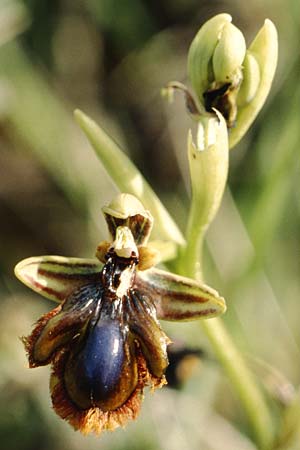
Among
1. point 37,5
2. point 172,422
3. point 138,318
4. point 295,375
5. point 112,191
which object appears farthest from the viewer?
point 37,5

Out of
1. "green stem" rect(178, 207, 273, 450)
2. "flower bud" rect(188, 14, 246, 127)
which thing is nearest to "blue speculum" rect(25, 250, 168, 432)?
"green stem" rect(178, 207, 273, 450)

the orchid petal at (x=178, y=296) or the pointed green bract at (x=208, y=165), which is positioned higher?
the pointed green bract at (x=208, y=165)

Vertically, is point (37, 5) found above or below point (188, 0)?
above

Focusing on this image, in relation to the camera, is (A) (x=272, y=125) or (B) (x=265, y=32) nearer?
(B) (x=265, y=32)

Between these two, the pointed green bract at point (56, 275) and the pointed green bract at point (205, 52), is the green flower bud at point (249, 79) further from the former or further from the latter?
the pointed green bract at point (56, 275)

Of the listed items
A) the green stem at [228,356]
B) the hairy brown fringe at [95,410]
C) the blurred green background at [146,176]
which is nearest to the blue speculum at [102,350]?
the hairy brown fringe at [95,410]

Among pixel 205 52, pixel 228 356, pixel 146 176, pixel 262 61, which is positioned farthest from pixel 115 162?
pixel 146 176

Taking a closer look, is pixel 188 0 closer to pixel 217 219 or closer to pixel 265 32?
pixel 217 219

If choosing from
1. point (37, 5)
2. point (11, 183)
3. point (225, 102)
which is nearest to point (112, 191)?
point (11, 183)
